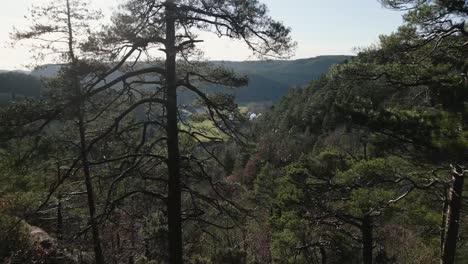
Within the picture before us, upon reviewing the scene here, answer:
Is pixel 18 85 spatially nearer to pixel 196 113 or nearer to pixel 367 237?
pixel 367 237

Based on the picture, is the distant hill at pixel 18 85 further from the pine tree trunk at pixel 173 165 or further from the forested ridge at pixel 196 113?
the pine tree trunk at pixel 173 165

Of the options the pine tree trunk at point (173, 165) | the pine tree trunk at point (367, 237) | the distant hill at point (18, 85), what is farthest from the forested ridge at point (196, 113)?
the distant hill at point (18, 85)

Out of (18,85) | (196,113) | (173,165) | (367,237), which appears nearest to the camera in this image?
(173,165)

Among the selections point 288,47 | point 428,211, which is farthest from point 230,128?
point 428,211

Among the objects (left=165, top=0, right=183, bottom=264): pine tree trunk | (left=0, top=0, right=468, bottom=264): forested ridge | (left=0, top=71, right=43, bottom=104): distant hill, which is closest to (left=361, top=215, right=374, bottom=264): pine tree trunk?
(left=0, top=0, right=468, bottom=264): forested ridge

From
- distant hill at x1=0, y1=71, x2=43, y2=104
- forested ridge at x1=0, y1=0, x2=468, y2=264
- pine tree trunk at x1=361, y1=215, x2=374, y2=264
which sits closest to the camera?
forested ridge at x1=0, y1=0, x2=468, y2=264

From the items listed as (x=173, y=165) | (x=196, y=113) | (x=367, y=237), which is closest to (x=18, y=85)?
(x=367, y=237)

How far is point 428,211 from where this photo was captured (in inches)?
583

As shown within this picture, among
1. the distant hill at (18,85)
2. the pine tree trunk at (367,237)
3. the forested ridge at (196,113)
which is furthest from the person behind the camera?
the distant hill at (18,85)

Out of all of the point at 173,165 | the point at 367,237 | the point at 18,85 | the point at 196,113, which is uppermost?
the point at 18,85

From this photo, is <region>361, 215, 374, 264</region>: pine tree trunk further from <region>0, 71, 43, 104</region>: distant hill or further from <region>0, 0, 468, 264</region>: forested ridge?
<region>0, 71, 43, 104</region>: distant hill

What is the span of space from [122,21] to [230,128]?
294cm

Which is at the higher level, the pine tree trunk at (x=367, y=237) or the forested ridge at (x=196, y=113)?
the forested ridge at (x=196, y=113)

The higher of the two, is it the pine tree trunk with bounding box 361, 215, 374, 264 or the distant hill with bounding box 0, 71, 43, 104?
the distant hill with bounding box 0, 71, 43, 104
